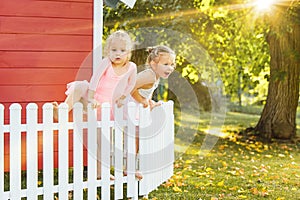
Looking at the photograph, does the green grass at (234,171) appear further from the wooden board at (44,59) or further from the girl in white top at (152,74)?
the wooden board at (44,59)

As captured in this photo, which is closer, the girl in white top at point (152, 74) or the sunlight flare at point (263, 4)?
the girl in white top at point (152, 74)

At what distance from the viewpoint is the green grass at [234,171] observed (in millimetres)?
5363

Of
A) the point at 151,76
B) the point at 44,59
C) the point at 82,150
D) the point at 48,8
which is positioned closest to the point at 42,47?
the point at 44,59

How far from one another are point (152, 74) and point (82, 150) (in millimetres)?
1168

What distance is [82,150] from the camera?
451cm

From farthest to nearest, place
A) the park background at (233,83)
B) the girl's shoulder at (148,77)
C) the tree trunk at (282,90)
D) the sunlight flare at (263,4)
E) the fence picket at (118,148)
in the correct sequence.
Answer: the tree trunk at (282,90) → the sunlight flare at (263,4) → the park background at (233,83) → the girl's shoulder at (148,77) → the fence picket at (118,148)

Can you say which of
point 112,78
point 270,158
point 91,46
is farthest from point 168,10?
point 112,78

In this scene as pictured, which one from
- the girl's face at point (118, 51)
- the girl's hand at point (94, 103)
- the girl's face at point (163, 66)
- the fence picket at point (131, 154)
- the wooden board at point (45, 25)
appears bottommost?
the fence picket at point (131, 154)

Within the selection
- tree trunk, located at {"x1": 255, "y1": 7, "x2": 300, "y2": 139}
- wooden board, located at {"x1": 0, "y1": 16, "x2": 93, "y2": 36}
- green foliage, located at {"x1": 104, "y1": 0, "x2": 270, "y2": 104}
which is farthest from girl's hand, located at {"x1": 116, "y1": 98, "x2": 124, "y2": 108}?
green foliage, located at {"x1": 104, "y1": 0, "x2": 270, "y2": 104}

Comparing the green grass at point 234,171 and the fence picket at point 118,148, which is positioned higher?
the fence picket at point 118,148

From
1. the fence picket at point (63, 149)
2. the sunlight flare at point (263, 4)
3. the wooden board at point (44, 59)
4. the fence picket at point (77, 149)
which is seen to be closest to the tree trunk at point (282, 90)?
the sunlight flare at point (263, 4)

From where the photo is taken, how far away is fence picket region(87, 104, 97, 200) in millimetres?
4500

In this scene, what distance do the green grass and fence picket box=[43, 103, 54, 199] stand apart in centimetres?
115

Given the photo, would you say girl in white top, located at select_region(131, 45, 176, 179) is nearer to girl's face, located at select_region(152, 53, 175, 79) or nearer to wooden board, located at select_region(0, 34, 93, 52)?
girl's face, located at select_region(152, 53, 175, 79)
